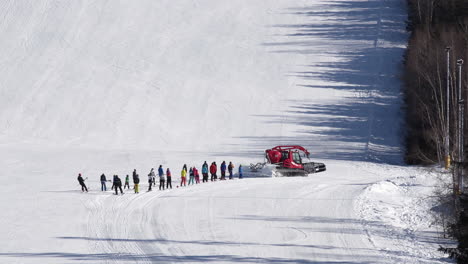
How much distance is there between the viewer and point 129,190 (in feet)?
99.7

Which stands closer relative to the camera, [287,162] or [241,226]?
[241,226]

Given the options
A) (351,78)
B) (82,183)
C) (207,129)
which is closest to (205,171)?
(82,183)

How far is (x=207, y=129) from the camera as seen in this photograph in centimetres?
4728

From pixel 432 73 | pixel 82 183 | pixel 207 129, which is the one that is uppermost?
pixel 432 73

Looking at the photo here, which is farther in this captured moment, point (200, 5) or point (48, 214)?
point (200, 5)

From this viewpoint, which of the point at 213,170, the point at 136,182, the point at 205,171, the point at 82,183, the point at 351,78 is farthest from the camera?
the point at 351,78

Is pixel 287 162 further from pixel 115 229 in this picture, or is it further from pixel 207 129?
pixel 115 229

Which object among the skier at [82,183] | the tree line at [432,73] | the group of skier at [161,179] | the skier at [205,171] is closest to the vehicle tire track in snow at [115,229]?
the group of skier at [161,179]

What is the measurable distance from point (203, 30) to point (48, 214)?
41625mm

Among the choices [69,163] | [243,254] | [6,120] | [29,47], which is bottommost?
[243,254]

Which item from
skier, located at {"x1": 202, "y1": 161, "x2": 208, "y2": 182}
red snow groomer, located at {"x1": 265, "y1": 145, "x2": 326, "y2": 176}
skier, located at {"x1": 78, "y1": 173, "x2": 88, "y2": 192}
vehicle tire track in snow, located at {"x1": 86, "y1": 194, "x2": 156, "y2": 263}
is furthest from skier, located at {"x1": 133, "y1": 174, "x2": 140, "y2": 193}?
red snow groomer, located at {"x1": 265, "y1": 145, "x2": 326, "y2": 176}

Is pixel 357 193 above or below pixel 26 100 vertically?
below

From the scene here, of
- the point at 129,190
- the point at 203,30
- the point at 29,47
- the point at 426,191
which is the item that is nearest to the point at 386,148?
the point at 426,191

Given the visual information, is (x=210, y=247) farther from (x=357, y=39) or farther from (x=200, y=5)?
(x=200, y=5)
